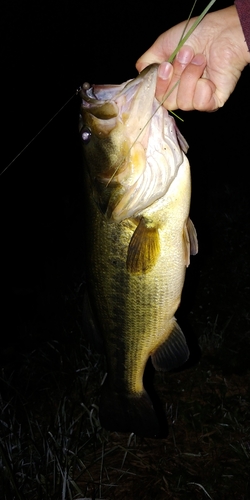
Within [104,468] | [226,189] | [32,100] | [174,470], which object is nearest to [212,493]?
[174,470]

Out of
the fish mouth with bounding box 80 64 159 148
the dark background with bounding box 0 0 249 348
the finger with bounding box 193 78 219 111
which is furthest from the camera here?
the dark background with bounding box 0 0 249 348

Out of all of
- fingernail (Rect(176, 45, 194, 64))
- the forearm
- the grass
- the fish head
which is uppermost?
the forearm

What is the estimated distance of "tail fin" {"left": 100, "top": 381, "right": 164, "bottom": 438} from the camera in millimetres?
2455

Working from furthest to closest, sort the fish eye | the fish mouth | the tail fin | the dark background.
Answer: the dark background < the tail fin < the fish eye < the fish mouth

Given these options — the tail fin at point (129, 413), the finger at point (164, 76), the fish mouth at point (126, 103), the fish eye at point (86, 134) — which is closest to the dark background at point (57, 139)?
the fish eye at point (86, 134)

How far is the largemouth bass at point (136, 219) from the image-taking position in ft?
6.06

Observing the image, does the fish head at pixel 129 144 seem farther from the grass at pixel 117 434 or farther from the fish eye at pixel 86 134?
the grass at pixel 117 434

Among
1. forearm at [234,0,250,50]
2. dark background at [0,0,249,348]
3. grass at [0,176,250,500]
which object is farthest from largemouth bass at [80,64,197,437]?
grass at [0,176,250,500]

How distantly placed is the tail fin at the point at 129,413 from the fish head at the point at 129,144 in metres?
1.01

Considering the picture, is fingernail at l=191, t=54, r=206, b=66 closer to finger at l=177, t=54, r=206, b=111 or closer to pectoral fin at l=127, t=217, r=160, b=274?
finger at l=177, t=54, r=206, b=111

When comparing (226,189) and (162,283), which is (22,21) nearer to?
(226,189)

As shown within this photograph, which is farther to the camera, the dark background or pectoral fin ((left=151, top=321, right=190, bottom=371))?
the dark background

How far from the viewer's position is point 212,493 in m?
3.41

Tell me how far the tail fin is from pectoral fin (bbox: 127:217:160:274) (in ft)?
2.70
